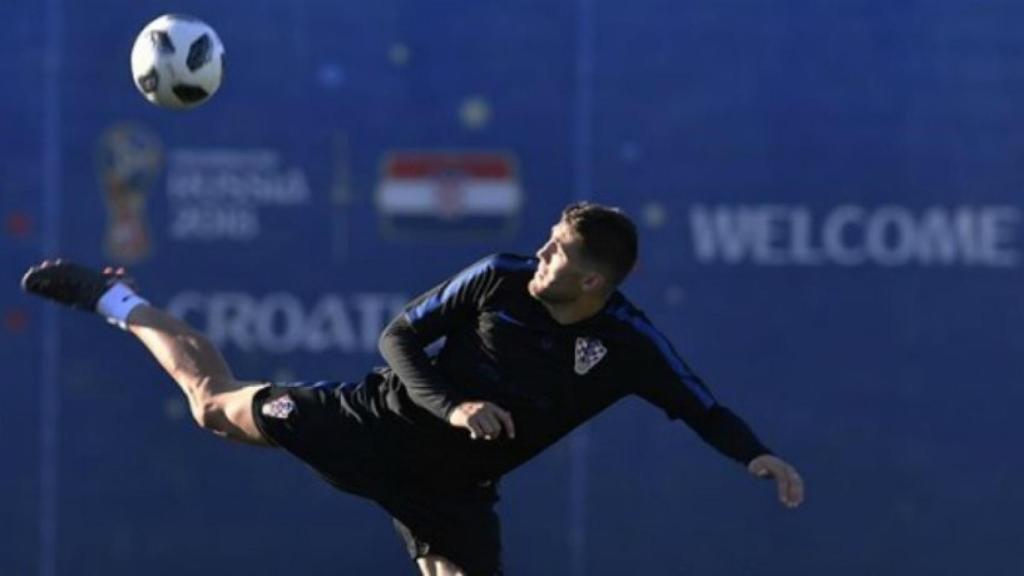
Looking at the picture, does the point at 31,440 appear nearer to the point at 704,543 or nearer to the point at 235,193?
the point at 235,193

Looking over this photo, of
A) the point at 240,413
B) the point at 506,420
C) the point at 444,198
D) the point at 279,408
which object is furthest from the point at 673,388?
the point at 444,198

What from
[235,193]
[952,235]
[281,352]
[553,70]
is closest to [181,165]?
→ [235,193]

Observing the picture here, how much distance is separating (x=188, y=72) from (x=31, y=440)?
7.99 feet

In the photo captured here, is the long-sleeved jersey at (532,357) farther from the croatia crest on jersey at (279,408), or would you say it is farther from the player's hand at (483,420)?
the croatia crest on jersey at (279,408)

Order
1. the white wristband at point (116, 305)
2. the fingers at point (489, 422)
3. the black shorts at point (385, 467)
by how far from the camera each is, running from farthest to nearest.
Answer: the white wristband at point (116, 305), the black shorts at point (385, 467), the fingers at point (489, 422)

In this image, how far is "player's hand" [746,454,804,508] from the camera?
6527mm

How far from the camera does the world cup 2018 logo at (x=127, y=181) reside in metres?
9.86

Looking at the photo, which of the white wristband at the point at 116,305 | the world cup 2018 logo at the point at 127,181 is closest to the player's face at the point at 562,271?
the white wristband at the point at 116,305

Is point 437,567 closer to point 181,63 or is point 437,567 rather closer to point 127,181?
point 181,63

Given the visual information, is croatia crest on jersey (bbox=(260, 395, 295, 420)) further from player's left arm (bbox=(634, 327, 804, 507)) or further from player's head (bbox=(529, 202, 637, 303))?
player's left arm (bbox=(634, 327, 804, 507))

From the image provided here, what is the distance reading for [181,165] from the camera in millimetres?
9875

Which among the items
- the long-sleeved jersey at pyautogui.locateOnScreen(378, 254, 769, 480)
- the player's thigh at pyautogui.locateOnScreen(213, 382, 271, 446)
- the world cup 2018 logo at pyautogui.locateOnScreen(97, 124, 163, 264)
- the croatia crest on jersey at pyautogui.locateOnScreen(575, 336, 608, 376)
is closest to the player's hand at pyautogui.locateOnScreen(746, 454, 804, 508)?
the long-sleeved jersey at pyautogui.locateOnScreen(378, 254, 769, 480)

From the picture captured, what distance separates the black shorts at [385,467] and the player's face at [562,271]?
0.64 meters

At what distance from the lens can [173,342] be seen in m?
7.64
